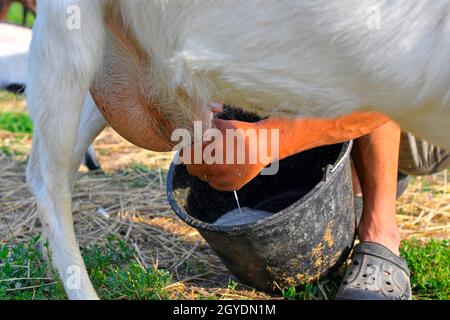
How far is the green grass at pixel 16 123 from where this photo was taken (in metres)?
4.43

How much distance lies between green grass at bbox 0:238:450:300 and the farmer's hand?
0.41 m

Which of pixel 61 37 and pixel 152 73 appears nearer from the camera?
pixel 61 37

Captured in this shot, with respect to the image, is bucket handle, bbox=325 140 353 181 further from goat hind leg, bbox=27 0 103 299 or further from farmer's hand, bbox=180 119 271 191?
goat hind leg, bbox=27 0 103 299

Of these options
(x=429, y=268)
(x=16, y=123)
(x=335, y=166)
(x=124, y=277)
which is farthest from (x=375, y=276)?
(x=16, y=123)

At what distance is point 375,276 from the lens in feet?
7.97

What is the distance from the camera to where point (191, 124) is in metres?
2.30

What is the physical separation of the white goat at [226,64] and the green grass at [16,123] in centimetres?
222

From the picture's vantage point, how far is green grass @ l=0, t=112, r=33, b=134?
174 inches

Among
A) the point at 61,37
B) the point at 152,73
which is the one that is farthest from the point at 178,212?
the point at 61,37

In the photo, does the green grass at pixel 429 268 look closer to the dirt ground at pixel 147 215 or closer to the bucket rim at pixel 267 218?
the dirt ground at pixel 147 215

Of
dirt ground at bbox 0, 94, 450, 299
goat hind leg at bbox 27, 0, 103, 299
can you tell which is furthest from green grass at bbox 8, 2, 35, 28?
goat hind leg at bbox 27, 0, 103, 299

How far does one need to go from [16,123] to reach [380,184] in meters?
2.70

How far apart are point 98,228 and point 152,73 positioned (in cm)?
112

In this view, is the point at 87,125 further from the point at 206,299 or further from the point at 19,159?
the point at 19,159
